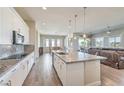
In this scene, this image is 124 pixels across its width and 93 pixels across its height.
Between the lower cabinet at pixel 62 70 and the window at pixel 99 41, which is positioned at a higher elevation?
the window at pixel 99 41

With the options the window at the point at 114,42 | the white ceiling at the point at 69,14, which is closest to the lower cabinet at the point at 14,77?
the white ceiling at the point at 69,14

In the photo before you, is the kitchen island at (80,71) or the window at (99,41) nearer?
the kitchen island at (80,71)

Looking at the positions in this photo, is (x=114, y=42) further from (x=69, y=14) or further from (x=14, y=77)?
(x=14, y=77)

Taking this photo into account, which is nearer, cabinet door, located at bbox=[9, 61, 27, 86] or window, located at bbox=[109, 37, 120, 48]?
cabinet door, located at bbox=[9, 61, 27, 86]

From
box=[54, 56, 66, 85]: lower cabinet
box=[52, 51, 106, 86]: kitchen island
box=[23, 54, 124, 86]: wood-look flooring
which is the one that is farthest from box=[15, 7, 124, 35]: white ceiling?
box=[23, 54, 124, 86]: wood-look flooring

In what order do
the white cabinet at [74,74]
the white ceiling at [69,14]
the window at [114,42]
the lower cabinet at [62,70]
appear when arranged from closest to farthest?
the white cabinet at [74,74]
the lower cabinet at [62,70]
the white ceiling at [69,14]
the window at [114,42]

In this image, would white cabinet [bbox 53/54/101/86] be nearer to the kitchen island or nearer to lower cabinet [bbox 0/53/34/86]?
the kitchen island

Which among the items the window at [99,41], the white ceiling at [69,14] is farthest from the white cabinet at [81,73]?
the window at [99,41]

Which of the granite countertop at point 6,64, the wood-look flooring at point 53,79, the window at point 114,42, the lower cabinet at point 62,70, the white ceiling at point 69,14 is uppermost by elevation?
the white ceiling at point 69,14

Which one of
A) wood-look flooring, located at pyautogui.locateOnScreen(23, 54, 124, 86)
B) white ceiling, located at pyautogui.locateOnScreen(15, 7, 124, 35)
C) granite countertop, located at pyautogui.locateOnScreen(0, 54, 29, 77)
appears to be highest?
white ceiling, located at pyautogui.locateOnScreen(15, 7, 124, 35)

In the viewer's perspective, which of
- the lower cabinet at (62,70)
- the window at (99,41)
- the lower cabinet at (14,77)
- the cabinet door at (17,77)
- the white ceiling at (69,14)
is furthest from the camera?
the window at (99,41)

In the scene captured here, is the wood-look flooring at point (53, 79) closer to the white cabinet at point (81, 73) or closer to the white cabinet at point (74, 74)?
the white cabinet at point (81, 73)
